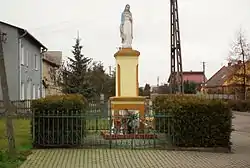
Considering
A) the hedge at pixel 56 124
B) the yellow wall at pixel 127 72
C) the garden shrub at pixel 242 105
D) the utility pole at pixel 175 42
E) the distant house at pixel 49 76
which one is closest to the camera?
the hedge at pixel 56 124

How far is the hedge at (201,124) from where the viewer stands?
14.2m

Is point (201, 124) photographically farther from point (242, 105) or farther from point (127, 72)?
point (242, 105)

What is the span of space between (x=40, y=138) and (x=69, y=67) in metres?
30.0

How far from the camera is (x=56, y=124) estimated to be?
45.6 feet

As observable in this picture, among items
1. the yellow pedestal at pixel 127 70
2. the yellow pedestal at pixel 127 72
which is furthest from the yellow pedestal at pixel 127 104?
the yellow pedestal at pixel 127 70

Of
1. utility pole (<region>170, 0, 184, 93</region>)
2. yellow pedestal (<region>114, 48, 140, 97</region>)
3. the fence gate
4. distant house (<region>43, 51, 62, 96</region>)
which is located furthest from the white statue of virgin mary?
distant house (<region>43, 51, 62, 96</region>)

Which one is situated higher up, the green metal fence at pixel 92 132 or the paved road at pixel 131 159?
the green metal fence at pixel 92 132

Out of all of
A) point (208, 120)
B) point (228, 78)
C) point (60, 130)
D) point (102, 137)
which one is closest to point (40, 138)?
point (60, 130)

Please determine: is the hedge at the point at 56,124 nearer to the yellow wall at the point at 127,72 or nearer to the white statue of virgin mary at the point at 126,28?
the yellow wall at the point at 127,72

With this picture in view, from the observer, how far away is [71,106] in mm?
14039

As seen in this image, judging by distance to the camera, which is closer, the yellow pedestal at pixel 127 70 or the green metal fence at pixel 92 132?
the green metal fence at pixel 92 132

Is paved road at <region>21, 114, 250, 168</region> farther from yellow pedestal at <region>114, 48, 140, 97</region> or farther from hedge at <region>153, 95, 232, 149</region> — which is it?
yellow pedestal at <region>114, 48, 140, 97</region>

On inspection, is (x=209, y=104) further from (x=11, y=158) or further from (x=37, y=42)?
(x=37, y=42)

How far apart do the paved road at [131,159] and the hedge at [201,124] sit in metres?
0.60
